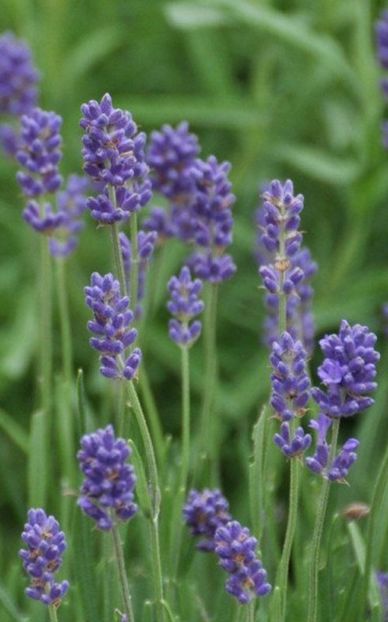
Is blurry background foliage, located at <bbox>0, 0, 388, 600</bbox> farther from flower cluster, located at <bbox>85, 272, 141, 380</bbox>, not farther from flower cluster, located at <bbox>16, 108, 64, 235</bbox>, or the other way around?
flower cluster, located at <bbox>85, 272, 141, 380</bbox>

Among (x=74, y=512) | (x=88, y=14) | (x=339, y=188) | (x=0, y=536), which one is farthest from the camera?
(x=88, y=14)

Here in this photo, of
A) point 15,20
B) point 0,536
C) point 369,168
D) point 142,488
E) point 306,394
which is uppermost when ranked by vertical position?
point 15,20

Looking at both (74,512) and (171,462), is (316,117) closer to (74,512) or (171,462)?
(171,462)

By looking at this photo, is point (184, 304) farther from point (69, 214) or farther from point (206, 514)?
point (69, 214)

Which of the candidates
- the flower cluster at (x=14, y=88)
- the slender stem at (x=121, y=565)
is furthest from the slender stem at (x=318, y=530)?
the flower cluster at (x=14, y=88)

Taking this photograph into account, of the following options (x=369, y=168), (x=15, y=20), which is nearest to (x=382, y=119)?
(x=369, y=168)

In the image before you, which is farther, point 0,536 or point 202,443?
point 0,536
